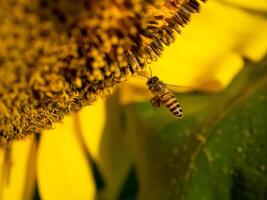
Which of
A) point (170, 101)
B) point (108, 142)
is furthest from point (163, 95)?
point (108, 142)

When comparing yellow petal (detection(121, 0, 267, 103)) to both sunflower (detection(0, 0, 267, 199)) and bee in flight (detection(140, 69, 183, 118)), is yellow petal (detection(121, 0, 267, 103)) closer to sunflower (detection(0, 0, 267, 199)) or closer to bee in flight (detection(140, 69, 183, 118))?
sunflower (detection(0, 0, 267, 199))

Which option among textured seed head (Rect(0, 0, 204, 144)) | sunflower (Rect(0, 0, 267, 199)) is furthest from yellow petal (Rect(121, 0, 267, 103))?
textured seed head (Rect(0, 0, 204, 144))

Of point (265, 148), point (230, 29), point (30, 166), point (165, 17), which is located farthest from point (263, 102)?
point (30, 166)

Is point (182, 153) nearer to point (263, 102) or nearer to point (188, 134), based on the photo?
point (188, 134)

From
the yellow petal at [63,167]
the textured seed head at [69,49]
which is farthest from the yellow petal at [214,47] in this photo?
the textured seed head at [69,49]

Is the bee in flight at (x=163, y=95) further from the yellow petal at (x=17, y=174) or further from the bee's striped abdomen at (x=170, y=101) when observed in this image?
the yellow petal at (x=17, y=174)

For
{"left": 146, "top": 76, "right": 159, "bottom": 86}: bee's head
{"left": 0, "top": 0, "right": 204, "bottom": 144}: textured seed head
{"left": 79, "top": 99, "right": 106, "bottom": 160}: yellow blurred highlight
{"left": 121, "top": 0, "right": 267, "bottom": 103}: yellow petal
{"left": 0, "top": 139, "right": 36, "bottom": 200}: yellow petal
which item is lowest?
{"left": 0, "top": 139, "right": 36, "bottom": 200}: yellow petal
